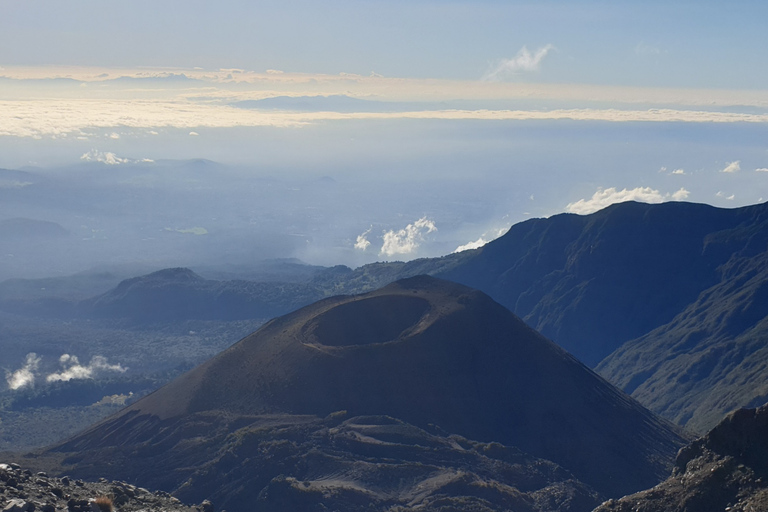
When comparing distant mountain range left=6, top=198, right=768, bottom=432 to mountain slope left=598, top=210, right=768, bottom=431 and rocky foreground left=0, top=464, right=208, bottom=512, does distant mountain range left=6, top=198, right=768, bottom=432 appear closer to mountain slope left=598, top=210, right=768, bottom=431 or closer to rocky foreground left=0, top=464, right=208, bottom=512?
mountain slope left=598, top=210, right=768, bottom=431

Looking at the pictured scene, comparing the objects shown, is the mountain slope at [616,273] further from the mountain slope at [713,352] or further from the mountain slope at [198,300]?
the mountain slope at [198,300]

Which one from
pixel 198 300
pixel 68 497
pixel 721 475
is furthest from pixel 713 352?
pixel 198 300

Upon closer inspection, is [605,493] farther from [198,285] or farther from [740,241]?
[198,285]

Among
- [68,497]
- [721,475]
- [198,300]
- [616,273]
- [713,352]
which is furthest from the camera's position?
[198,300]

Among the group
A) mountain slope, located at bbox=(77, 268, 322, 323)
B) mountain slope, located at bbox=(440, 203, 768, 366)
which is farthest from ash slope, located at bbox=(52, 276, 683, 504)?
mountain slope, located at bbox=(77, 268, 322, 323)

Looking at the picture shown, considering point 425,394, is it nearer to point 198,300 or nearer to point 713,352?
point 713,352

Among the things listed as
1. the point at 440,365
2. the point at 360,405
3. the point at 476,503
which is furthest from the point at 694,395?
the point at 476,503
